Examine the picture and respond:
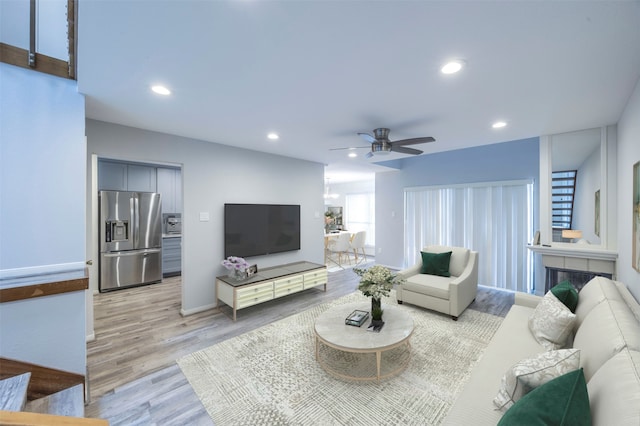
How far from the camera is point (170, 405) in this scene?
1900 mm

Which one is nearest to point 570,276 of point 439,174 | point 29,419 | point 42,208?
point 439,174

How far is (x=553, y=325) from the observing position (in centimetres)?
187

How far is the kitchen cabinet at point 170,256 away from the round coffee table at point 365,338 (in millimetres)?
4072

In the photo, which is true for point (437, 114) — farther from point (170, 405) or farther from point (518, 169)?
point (170, 405)

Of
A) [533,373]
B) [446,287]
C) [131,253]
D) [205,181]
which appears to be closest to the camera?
[533,373]

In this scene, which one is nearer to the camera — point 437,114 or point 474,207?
point 437,114

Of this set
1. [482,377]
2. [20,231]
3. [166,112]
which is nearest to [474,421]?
[482,377]

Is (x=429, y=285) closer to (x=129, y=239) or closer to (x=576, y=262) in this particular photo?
(x=576, y=262)

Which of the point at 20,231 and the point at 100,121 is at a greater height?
the point at 100,121

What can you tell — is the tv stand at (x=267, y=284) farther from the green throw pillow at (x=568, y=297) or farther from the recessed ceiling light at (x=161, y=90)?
the green throw pillow at (x=568, y=297)

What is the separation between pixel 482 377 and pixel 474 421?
0.39m

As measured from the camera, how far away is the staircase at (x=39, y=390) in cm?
157

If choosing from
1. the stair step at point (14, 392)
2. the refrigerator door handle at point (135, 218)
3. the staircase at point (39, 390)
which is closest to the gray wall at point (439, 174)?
the refrigerator door handle at point (135, 218)

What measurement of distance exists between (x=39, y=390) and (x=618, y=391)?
3.20m
